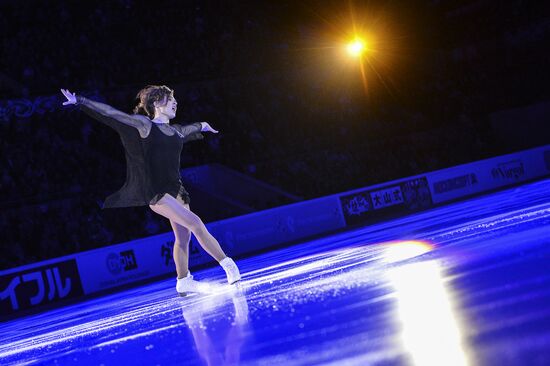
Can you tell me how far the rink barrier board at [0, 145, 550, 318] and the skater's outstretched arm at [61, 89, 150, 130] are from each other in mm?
6837

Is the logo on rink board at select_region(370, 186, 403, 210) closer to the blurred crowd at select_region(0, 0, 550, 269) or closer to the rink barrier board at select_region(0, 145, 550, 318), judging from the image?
the rink barrier board at select_region(0, 145, 550, 318)

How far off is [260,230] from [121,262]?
340 centimetres

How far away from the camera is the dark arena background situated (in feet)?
9.10

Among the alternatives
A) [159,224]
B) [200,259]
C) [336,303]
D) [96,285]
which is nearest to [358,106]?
[159,224]

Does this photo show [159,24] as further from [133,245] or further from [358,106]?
[133,245]

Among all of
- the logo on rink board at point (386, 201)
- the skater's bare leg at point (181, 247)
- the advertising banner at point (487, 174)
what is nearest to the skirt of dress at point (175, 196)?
the skater's bare leg at point (181, 247)

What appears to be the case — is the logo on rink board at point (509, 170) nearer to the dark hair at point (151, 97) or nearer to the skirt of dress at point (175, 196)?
the skirt of dress at point (175, 196)

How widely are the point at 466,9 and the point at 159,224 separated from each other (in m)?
16.7

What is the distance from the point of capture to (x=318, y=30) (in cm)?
2400

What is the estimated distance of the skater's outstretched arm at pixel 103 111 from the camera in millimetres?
4945

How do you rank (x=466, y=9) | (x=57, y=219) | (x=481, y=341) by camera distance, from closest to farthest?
(x=481, y=341)
(x=57, y=219)
(x=466, y=9)

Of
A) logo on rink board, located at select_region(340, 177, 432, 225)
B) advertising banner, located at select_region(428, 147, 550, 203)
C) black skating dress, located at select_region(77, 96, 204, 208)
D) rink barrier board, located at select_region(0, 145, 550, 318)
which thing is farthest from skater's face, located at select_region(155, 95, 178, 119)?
advertising banner, located at select_region(428, 147, 550, 203)

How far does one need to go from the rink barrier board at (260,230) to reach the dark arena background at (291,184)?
0.14 ft

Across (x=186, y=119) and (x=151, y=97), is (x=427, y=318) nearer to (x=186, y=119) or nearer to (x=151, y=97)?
(x=151, y=97)
